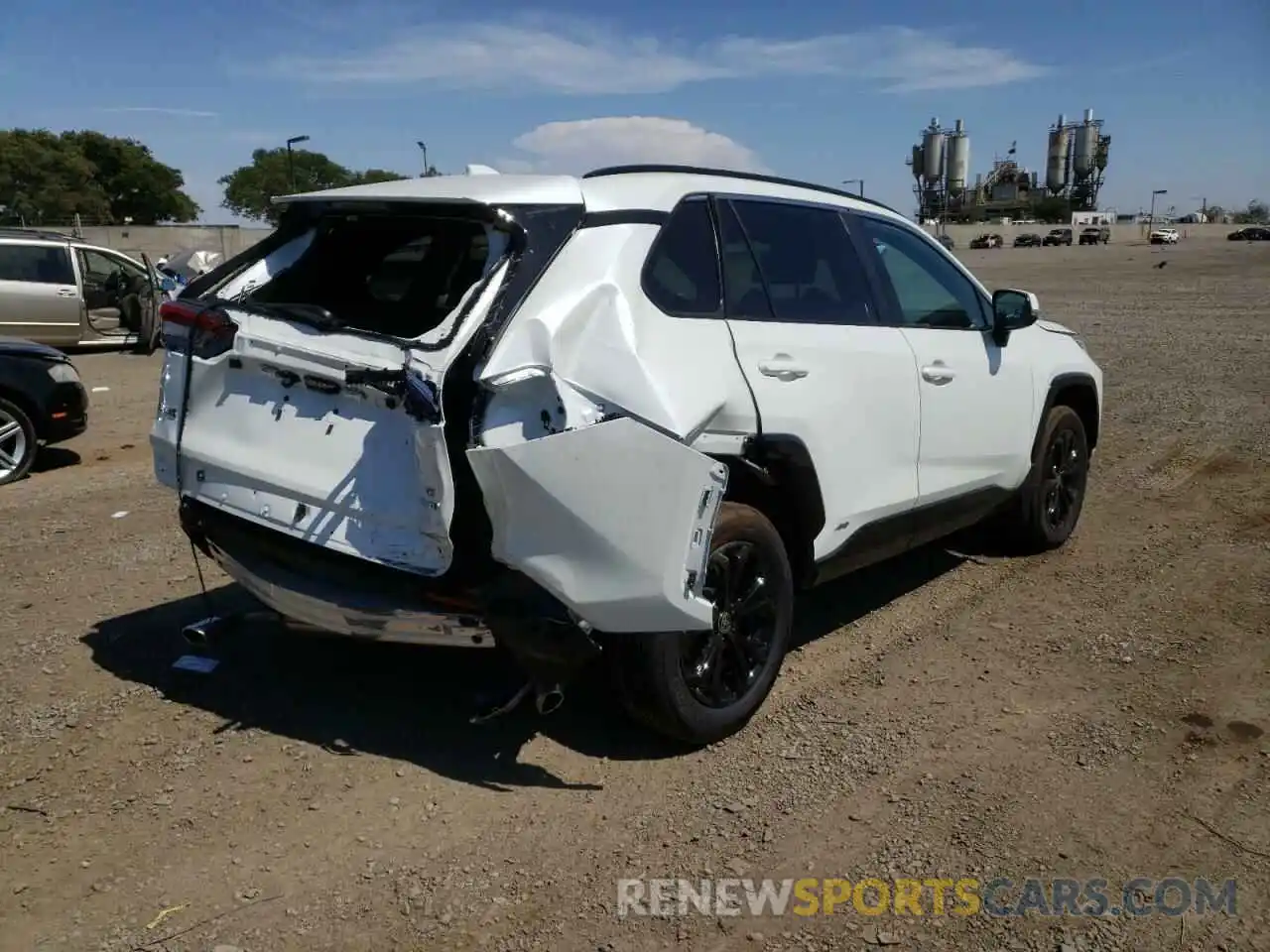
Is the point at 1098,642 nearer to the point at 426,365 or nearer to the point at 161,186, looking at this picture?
the point at 426,365

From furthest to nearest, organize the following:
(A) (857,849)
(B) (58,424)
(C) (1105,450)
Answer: (C) (1105,450) < (B) (58,424) < (A) (857,849)

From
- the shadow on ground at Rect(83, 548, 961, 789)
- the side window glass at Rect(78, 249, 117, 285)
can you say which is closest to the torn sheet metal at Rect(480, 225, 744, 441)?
the shadow on ground at Rect(83, 548, 961, 789)

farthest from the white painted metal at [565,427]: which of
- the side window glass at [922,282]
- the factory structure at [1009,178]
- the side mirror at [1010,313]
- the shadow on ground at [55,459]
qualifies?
the factory structure at [1009,178]

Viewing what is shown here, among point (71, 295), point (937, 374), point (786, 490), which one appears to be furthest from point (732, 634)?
point (71, 295)

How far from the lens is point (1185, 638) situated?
15.7 ft

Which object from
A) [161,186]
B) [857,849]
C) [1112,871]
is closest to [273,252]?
[857,849]

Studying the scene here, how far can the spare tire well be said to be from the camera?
3789 mm

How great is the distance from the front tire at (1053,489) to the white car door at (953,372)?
27cm

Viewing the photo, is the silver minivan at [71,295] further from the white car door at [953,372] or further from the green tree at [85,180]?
the green tree at [85,180]

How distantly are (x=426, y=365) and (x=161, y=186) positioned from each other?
77436 mm

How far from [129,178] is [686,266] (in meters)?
75.5

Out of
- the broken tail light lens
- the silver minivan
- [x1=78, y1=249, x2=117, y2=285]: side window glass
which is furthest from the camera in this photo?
[x1=78, y1=249, x2=117, y2=285]: side window glass

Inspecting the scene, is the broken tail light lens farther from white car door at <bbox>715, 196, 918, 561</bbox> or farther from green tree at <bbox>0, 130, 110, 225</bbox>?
green tree at <bbox>0, 130, 110, 225</bbox>

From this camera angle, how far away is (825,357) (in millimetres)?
4090
